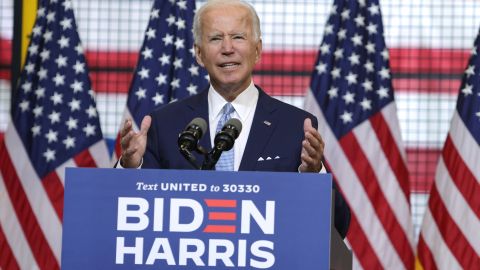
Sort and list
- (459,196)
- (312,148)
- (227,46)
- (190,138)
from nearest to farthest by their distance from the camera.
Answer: (190,138), (312,148), (227,46), (459,196)

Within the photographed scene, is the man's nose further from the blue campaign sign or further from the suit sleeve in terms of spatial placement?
the blue campaign sign

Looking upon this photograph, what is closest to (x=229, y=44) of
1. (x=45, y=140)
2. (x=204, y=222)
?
(x=204, y=222)

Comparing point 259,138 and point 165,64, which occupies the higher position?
point 259,138

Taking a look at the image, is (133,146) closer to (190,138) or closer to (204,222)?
(190,138)

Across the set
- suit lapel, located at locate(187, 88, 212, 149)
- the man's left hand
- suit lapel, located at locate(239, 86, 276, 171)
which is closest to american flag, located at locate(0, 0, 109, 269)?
suit lapel, located at locate(187, 88, 212, 149)

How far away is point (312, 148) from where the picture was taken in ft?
7.80

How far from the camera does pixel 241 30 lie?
2861mm

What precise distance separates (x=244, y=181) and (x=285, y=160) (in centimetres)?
66

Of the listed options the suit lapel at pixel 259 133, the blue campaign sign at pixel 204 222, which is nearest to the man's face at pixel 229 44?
the suit lapel at pixel 259 133

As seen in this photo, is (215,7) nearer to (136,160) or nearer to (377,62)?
(136,160)

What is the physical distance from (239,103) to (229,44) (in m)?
0.19

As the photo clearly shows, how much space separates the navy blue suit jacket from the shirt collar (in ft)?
0.06

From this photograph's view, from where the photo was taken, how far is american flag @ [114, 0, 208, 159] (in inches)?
195

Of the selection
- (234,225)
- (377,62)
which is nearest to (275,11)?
(377,62)
